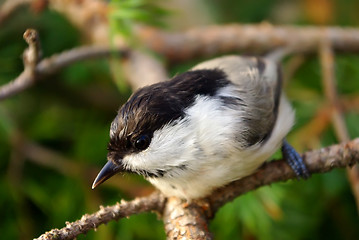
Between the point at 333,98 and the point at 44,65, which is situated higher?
the point at 44,65

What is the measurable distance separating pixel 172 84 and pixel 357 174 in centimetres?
57

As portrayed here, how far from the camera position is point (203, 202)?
1.23 m

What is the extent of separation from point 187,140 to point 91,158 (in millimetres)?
599

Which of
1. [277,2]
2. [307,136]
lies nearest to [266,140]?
[307,136]

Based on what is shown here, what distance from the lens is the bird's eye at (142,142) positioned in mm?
Result: 1201

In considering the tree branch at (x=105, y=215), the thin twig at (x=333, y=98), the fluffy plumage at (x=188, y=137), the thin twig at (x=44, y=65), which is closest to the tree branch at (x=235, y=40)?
the thin twig at (x=333, y=98)

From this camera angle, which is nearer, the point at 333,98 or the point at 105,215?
the point at 105,215

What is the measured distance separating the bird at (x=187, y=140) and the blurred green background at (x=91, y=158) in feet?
0.86

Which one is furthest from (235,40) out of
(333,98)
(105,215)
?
(105,215)

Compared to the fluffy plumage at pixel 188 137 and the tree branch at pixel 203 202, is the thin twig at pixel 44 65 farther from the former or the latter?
the tree branch at pixel 203 202

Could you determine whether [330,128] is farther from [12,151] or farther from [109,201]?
[12,151]

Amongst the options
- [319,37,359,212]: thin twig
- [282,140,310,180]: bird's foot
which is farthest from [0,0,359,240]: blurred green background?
[282,140,310,180]: bird's foot

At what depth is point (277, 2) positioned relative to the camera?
2.29m

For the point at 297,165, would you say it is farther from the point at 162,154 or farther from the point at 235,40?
the point at 235,40
